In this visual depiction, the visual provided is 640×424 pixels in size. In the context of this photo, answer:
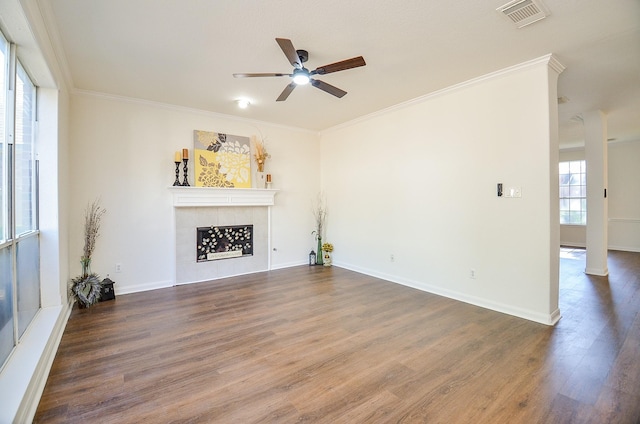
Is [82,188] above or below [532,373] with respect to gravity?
above

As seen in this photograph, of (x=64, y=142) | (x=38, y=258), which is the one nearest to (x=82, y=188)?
(x=64, y=142)

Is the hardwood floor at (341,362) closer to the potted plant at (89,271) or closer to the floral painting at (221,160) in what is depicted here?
the potted plant at (89,271)

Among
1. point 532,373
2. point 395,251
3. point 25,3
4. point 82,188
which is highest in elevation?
point 25,3

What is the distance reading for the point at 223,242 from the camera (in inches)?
200

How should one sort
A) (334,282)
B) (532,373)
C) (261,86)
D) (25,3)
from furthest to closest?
(334,282)
(261,86)
(532,373)
(25,3)

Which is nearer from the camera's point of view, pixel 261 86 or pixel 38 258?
pixel 38 258

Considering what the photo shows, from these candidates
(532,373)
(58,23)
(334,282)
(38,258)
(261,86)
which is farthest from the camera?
(334,282)

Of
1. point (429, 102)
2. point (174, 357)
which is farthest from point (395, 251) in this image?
point (174, 357)

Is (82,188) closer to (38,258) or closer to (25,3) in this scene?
(38,258)

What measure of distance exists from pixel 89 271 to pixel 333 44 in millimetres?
4154

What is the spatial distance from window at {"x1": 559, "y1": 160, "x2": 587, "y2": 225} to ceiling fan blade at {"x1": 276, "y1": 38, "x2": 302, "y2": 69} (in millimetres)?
8776

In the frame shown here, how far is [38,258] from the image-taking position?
2.89 metres

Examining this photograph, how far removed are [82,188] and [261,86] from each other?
9.04ft

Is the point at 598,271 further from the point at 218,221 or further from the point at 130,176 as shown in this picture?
the point at 130,176
